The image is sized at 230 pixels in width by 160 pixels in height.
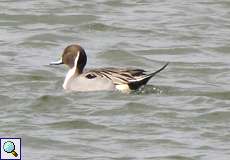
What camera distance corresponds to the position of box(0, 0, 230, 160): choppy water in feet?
37.3

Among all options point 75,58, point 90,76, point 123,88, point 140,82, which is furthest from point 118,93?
point 75,58

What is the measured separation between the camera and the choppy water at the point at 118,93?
11.4m

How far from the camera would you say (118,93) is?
44.7 feet

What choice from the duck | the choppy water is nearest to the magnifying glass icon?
the choppy water

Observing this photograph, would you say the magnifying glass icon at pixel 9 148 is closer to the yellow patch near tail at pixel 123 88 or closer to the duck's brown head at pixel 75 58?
the yellow patch near tail at pixel 123 88

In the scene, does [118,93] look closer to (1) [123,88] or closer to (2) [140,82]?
(1) [123,88]

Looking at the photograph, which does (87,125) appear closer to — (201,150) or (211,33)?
(201,150)

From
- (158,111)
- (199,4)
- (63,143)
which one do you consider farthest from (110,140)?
(199,4)

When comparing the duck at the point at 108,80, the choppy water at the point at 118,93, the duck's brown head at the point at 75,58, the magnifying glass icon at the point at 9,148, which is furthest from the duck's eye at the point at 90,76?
the magnifying glass icon at the point at 9,148

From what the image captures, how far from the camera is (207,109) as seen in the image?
12.8m

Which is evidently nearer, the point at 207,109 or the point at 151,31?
the point at 207,109

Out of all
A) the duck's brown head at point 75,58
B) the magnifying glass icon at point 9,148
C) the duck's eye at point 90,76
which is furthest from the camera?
the duck's brown head at point 75,58

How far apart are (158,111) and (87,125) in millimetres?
963

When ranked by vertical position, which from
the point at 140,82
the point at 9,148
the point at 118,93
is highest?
the point at 9,148
